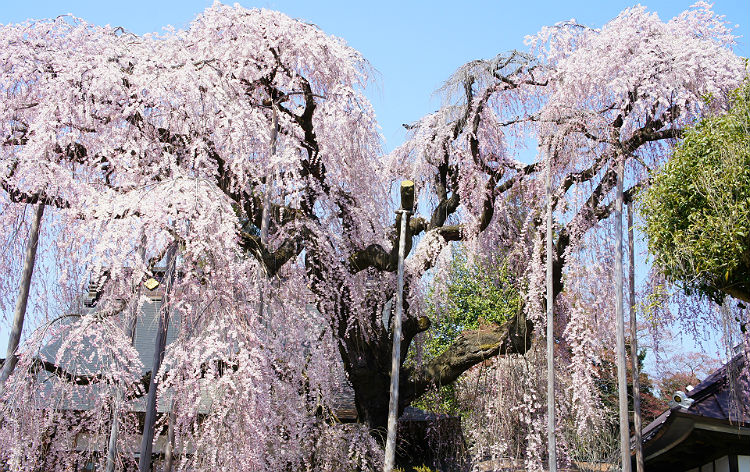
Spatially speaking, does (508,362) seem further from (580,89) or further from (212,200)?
(212,200)

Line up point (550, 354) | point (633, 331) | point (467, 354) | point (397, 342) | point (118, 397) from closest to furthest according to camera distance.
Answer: point (118, 397), point (397, 342), point (550, 354), point (467, 354), point (633, 331)

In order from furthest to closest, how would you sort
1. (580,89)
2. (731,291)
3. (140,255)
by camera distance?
(580,89) < (731,291) < (140,255)

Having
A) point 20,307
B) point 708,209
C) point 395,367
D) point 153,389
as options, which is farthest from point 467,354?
point 20,307

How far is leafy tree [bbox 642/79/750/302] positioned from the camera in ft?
27.9

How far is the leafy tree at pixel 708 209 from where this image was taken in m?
8.51

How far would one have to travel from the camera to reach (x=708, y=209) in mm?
8938

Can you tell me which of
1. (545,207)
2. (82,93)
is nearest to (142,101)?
(82,93)

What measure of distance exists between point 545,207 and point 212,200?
7.10 metres

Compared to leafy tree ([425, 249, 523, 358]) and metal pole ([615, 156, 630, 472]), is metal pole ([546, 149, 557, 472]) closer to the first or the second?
metal pole ([615, 156, 630, 472])

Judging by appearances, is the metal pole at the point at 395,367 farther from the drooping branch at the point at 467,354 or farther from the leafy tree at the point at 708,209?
the leafy tree at the point at 708,209

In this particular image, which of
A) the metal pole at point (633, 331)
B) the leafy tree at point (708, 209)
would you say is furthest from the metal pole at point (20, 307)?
the metal pole at point (633, 331)

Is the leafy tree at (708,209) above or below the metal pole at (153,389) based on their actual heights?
above

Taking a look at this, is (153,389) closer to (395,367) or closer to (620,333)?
(395,367)

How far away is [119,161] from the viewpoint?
10.4m
